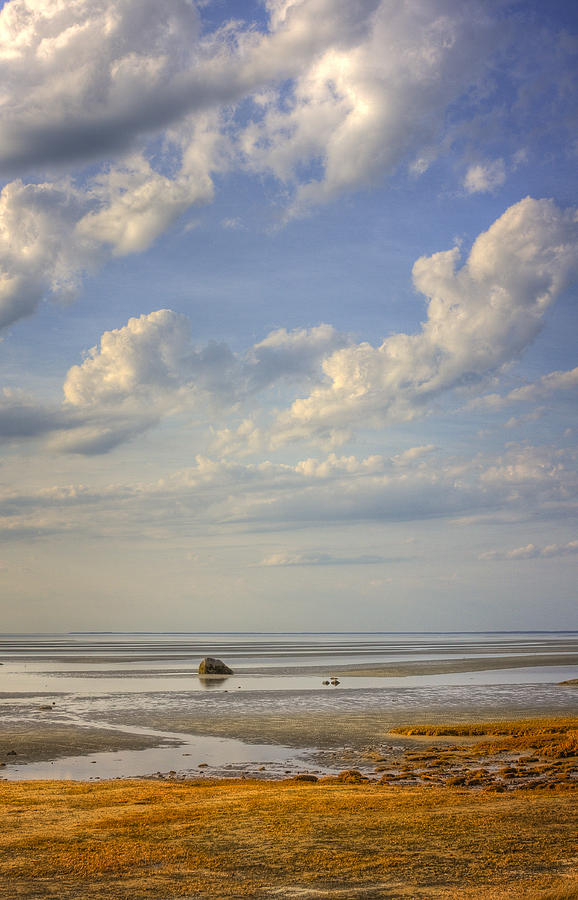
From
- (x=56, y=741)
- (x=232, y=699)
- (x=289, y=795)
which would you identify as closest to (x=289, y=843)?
(x=289, y=795)

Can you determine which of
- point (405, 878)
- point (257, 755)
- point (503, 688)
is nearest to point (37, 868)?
point (405, 878)

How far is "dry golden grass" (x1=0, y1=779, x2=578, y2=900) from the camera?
12922 millimetres

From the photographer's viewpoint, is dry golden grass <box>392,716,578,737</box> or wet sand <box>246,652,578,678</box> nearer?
dry golden grass <box>392,716,578,737</box>

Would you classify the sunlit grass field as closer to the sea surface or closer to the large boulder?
the sea surface

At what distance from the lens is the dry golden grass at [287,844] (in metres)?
12.9

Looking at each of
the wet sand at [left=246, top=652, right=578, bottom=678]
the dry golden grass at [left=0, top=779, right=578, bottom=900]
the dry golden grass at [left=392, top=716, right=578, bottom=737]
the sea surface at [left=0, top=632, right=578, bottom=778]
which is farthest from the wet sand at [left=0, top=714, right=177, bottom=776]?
the wet sand at [left=246, top=652, right=578, bottom=678]

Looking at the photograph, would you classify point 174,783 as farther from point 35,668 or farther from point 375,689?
point 35,668

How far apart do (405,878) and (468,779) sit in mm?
11863

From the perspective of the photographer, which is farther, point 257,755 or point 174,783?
point 257,755

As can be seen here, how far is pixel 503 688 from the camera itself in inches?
2338

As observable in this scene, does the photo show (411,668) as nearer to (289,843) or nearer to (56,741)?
(56,741)

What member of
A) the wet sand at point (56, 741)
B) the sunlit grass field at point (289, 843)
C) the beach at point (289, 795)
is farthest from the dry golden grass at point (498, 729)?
the sunlit grass field at point (289, 843)

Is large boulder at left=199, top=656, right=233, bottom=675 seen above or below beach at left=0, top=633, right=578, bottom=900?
below

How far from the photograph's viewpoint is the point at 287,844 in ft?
50.7
